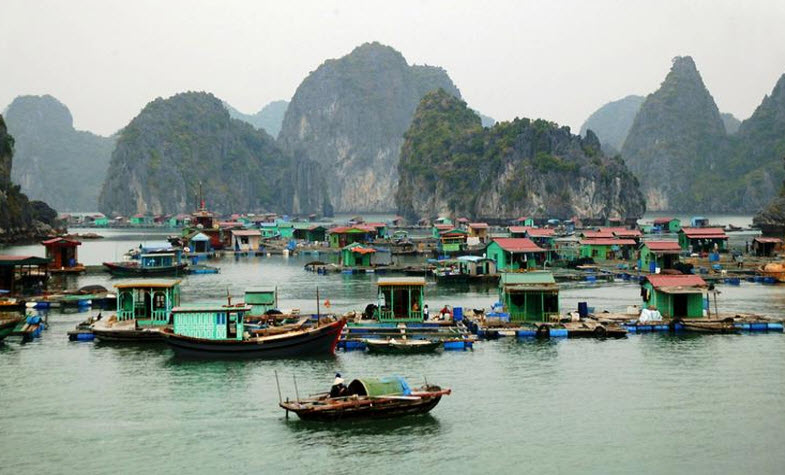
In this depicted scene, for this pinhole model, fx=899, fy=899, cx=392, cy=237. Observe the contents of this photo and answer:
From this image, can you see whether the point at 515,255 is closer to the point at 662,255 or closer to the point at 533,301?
the point at 662,255

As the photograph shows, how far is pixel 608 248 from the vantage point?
80.4 metres

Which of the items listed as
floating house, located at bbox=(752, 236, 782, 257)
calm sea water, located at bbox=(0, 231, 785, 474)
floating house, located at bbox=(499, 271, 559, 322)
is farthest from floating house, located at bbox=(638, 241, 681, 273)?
floating house, located at bbox=(499, 271, 559, 322)

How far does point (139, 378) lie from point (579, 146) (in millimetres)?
163352

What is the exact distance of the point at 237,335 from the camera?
34281mm

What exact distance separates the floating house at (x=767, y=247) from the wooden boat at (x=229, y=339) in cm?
5807

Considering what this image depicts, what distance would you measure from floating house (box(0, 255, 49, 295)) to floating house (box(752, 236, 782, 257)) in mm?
59935

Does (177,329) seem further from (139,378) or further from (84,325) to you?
(84,325)

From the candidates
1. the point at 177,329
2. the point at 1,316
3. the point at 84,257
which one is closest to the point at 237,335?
the point at 177,329

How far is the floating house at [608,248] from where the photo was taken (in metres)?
80.1

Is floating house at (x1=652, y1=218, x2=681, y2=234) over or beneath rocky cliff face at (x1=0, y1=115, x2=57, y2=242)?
beneath

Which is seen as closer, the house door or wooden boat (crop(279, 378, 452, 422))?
wooden boat (crop(279, 378, 452, 422))

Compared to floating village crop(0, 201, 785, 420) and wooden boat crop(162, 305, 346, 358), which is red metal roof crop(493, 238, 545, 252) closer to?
floating village crop(0, 201, 785, 420)

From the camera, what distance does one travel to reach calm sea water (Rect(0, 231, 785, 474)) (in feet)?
74.8

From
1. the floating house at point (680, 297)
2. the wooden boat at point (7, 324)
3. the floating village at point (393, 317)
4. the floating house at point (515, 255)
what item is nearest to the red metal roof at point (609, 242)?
the floating village at point (393, 317)
